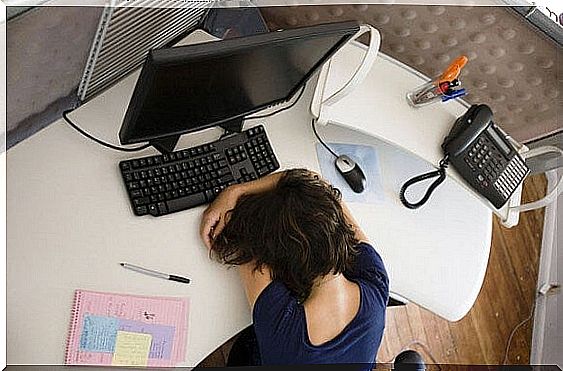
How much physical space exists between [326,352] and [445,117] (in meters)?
0.52

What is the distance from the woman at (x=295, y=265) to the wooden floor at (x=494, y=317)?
0.68m

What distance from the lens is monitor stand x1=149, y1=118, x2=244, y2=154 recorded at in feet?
4.76

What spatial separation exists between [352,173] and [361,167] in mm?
41

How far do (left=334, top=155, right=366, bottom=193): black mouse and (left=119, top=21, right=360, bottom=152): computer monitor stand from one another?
17 centimetres

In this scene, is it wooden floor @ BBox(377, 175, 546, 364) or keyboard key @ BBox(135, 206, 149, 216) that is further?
wooden floor @ BBox(377, 175, 546, 364)

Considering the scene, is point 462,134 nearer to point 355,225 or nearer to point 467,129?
point 467,129

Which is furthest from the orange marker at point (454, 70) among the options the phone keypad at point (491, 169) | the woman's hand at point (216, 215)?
the woman's hand at point (216, 215)

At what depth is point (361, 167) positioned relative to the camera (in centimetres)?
160

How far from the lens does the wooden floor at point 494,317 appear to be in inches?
84.7

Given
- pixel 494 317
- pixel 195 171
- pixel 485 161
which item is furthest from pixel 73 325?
pixel 494 317

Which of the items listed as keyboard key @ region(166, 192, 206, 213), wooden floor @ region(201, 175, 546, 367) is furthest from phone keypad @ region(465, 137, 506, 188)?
wooden floor @ region(201, 175, 546, 367)

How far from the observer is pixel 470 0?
1436mm

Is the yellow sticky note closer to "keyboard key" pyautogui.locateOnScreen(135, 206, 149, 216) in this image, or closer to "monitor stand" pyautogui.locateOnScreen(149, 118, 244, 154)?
"keyboard key" pyautogui.locateOnScreen(135, 206, 149, 216)

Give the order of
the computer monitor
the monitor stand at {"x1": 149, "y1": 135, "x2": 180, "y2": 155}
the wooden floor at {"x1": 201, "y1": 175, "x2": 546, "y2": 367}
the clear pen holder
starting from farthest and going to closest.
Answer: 1. the wooden floor at {"x1": 201, "y1": 175, "x2": 546, "y2": 367}
2. the clear pen holder
3. the monitor stand at {"x1": 149, "y1": 135, "x2": 180, "y2": 155}
4. the computer monitor
